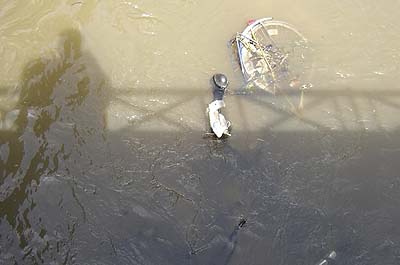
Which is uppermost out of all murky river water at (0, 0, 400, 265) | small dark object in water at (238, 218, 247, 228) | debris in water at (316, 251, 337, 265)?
murky river water at (0, 0, 400, 265)

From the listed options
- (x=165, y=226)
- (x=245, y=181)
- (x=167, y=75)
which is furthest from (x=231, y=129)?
(x=165, y=226)

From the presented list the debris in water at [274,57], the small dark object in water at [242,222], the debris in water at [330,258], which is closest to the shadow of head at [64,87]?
the debris in water at [274,57]

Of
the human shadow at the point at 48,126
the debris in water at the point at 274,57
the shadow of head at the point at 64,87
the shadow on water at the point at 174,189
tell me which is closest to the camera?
the shadow on water at the point at 174,189

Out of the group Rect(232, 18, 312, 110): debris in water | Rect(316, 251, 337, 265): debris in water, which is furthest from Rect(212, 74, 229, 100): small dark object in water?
Rect(316, 251, 337, 265): debris in water

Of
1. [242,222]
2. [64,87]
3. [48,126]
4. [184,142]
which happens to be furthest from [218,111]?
[48,126]

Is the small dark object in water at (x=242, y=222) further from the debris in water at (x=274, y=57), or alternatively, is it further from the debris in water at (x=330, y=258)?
the debris in water at (x=274, y=57)

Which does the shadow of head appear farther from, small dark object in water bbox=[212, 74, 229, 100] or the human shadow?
small dark object in water bbox=[212, 74, 229, 100]

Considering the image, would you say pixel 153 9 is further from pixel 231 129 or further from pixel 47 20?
pixel 231 129

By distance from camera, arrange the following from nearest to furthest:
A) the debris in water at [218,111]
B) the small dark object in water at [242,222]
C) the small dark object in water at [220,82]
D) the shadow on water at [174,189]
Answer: the shadow on water at [174,189] → the small dark object in water at [242,222] → the debris in water at [218,111] → the small dark object in water at [220,82]
